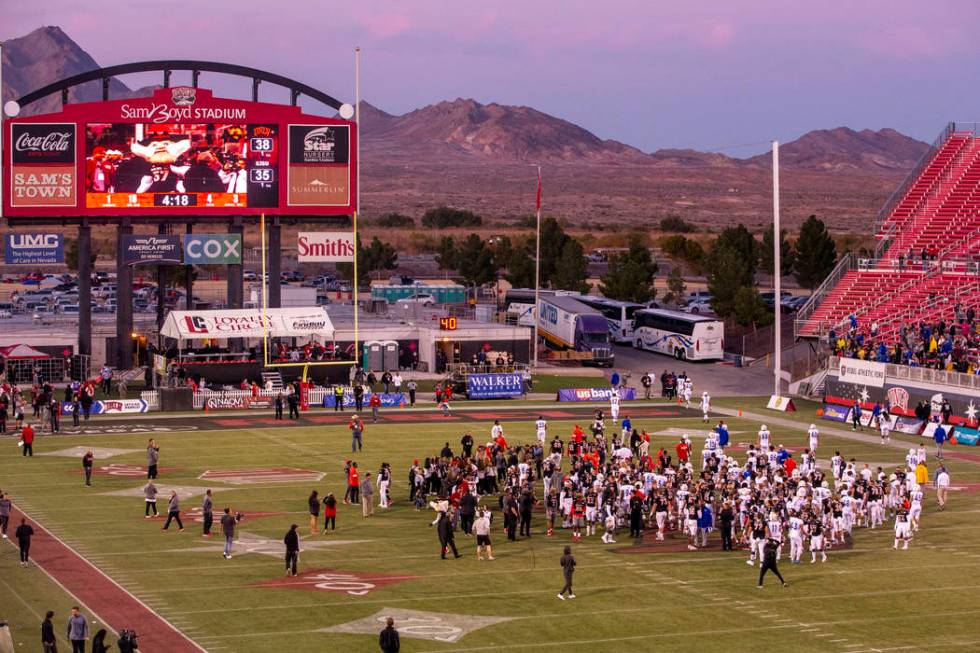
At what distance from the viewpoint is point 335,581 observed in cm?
2805

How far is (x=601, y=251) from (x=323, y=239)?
8808cm

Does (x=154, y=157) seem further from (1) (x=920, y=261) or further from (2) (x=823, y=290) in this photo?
(1) (x=920, y=261)

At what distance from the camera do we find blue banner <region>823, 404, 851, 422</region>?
52938 mm

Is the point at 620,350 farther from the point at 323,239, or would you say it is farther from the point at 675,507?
the point at 675,507

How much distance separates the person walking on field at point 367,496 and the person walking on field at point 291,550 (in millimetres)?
5673

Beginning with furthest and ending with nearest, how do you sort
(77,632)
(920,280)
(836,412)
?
1. (920,280)
2. (836,412)
3. (77,632)

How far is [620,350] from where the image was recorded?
254 feet

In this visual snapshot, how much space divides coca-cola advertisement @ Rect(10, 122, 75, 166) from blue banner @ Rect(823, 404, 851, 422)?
30.9m

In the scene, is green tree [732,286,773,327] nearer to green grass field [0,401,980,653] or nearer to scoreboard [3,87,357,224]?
scoreboard [3,87,357,224]

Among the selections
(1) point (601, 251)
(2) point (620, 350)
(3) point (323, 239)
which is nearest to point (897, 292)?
(2) point (620, 350)

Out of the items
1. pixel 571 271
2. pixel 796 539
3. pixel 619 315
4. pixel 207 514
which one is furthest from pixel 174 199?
pixel 571 271

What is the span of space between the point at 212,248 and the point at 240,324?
3966mm

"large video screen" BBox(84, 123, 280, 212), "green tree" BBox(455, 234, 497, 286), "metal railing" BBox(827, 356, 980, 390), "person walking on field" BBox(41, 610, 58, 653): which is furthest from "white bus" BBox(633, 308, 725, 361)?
"person walking on field" BBox(41, 610, 58, 653)

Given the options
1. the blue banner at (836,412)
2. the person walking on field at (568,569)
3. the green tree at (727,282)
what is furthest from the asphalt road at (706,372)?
the person walking on field at (568,569)
